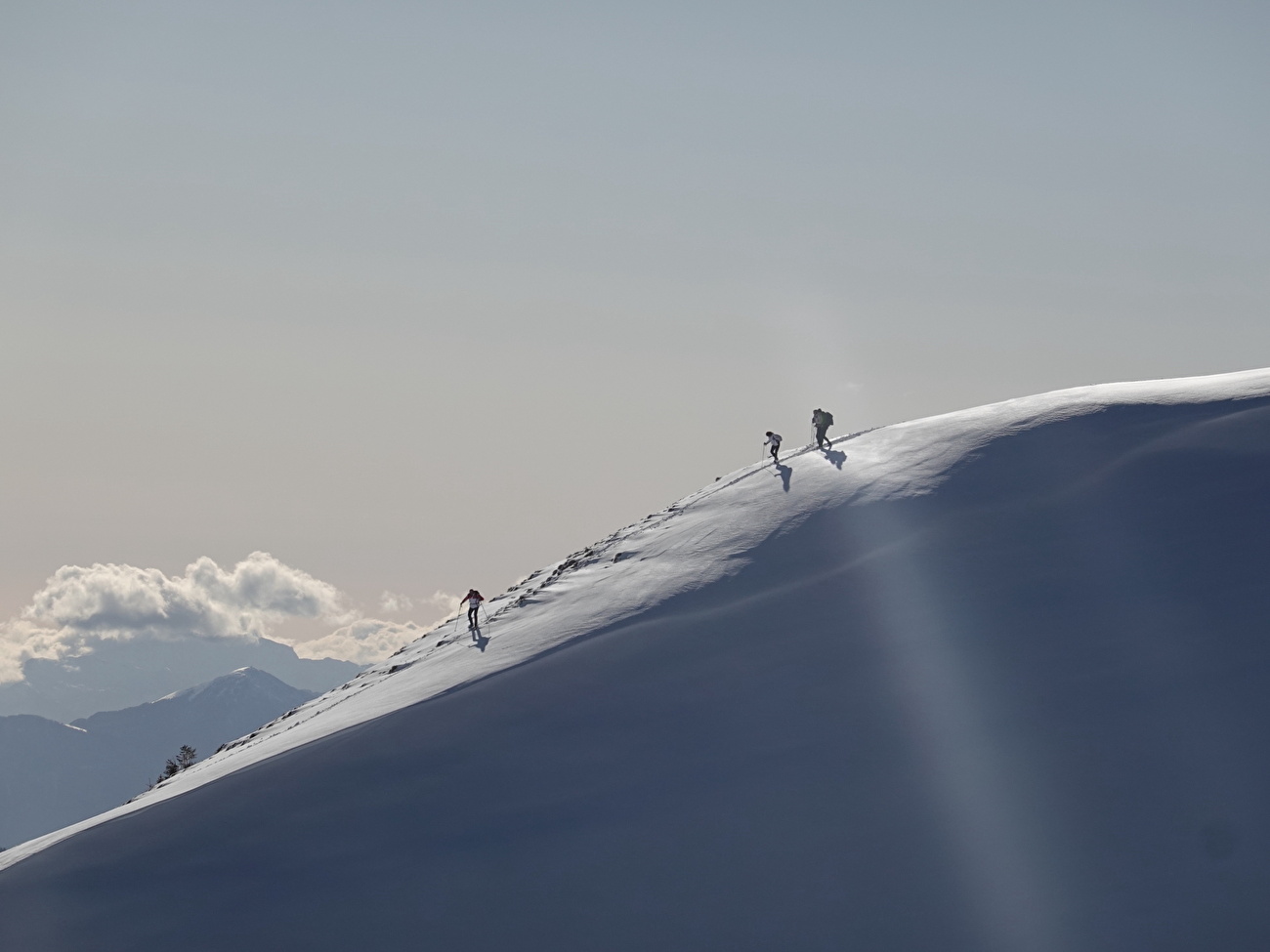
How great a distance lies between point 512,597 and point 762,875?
62.8 ft

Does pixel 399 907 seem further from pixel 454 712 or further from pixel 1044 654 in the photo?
pixel 1044 654

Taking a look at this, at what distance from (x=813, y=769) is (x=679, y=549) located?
1222 cm

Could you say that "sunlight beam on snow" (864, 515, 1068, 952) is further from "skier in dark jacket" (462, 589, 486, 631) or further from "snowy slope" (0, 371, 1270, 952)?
"skier in dark jacket" (462, 589, 486, 631)

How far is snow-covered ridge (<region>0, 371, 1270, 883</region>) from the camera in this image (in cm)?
2953

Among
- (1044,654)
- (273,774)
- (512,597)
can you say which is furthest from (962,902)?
(512,597)

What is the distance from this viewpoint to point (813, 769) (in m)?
23.2

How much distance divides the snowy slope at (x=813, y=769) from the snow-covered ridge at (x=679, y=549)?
0.30 meters

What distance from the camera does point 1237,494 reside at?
99.6 ft

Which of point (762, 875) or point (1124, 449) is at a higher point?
point (1124, 449)

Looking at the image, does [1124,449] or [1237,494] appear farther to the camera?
[1124,449]

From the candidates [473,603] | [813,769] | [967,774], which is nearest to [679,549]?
[473,603]

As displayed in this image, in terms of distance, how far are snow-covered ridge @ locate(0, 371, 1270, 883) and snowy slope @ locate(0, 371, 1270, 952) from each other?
0.30 meters

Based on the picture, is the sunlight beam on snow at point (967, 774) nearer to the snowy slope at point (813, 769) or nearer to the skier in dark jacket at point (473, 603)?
the snowy slope at point (813, 769)

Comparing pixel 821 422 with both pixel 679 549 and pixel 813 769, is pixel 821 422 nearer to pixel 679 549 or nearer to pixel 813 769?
pixel 679 549
